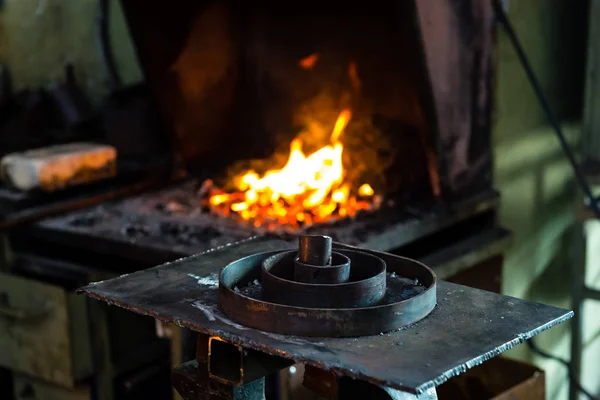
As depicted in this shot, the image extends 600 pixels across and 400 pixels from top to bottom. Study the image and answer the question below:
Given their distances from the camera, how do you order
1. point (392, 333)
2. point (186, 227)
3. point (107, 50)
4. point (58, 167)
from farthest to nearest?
point (107, 50)
point (58, 167)
point (186, 227)
point (392, 333)

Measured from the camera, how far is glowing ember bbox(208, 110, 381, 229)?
2.77 metres

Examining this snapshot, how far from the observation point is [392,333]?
1.20m

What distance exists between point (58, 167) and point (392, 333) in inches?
80.3

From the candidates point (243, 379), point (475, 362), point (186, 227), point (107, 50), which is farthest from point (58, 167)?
point (475, 362)

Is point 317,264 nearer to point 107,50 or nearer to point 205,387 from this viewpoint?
point 205,387

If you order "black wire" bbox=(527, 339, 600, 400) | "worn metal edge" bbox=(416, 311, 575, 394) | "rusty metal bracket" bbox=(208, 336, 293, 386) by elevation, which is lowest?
"black wire" bbox=(527, 339, 600, 400)

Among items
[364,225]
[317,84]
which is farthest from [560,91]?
[364,225]

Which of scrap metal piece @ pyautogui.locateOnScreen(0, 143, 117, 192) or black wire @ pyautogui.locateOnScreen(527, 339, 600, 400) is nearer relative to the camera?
scrap metal piece @ pyautogui.locateOnScreen(0, 143, 117, 192)

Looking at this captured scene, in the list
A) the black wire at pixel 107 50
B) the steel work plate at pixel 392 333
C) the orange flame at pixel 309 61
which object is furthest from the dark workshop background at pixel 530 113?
the steel work plate at pixel 392 333

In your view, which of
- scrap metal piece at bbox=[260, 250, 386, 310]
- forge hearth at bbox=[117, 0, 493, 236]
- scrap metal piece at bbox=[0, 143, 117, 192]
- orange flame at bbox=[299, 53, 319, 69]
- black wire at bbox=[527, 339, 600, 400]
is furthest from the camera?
black wire at bbox=[527, 339, 600, 400]

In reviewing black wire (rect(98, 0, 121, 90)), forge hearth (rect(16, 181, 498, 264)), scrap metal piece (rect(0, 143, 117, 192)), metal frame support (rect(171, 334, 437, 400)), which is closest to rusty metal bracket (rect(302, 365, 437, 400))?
metal frame support (rect(171, 334, 437, 400))

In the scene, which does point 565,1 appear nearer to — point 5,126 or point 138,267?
point 138,267

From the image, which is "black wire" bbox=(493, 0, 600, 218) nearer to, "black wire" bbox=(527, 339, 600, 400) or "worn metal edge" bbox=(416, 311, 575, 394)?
"black wire" bbox=(527, 339, 600, 400)

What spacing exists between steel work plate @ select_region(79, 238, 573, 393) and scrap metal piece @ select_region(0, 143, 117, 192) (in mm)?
1548
